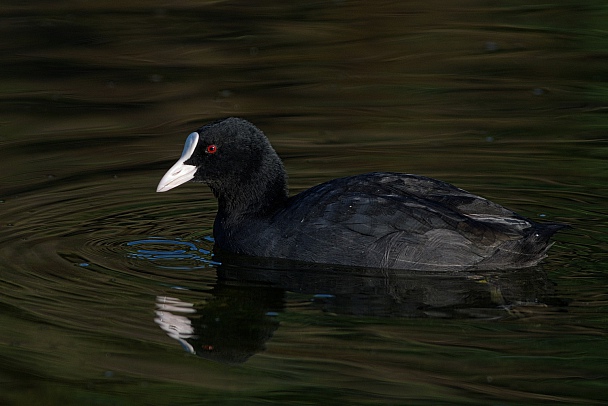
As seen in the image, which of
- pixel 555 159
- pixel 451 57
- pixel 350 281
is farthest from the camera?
pixel 451 57

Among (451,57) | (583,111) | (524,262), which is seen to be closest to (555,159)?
(583,111)

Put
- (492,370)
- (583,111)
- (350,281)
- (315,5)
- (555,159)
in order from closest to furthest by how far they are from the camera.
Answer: (492,370)
(350,281)
(555,159)
(583,111)
(315,5)

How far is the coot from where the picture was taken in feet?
23.5

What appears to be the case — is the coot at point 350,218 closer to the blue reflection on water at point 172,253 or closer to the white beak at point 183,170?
the white beak at point 183,170

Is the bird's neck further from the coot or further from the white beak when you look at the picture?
the white beak

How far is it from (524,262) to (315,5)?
8336mm

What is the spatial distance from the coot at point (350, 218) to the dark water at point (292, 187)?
0.14 m

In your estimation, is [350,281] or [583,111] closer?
[350,281]

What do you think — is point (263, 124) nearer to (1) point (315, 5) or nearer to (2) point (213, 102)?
(2) point (213, 102)

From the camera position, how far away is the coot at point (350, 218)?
7.15 meters

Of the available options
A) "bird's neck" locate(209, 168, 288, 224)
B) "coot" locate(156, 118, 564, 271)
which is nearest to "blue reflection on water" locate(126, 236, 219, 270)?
"coot" locate(156, 118, 564, 271)

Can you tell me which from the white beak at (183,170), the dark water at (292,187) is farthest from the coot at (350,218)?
the dark water at (292,187)

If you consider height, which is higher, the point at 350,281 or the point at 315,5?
the point at 315,5

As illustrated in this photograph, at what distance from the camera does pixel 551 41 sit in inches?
524
